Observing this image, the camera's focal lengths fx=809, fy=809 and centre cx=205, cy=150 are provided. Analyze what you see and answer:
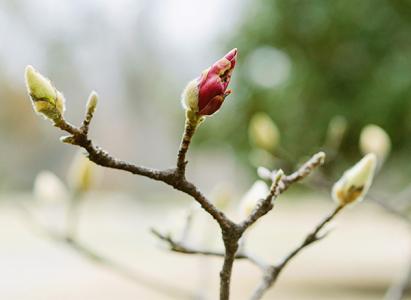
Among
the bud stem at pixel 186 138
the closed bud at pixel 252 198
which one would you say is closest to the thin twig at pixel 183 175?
the bud stem at pixel 186 138

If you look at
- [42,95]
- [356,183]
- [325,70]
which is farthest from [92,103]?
[325,70]

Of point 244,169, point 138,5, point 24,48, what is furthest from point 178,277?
point 24,48

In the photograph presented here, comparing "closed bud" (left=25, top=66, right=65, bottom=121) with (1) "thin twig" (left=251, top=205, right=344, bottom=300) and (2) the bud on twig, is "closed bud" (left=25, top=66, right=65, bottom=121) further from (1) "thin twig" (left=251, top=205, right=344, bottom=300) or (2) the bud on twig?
(1) "thin twig" (left=251, top=205, right=344, bottom=300)

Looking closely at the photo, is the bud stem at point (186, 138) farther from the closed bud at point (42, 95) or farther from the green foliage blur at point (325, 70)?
the green foliage blur at point (325, 70)

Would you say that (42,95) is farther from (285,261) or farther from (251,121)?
(251,121)

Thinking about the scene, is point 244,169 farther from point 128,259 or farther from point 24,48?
point 24,48
